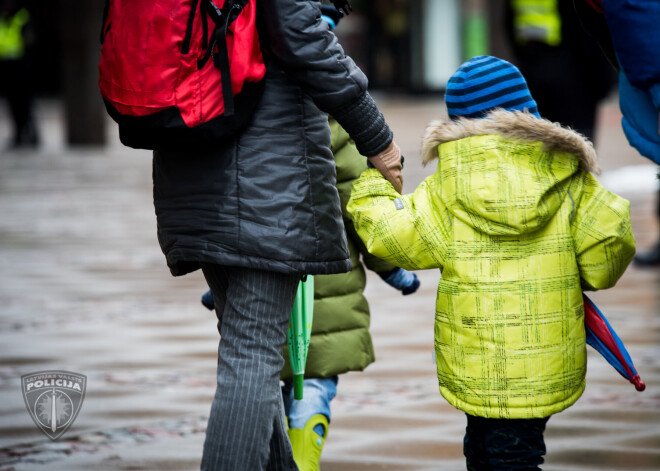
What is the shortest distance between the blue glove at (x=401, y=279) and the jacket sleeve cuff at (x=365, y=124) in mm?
→ 782

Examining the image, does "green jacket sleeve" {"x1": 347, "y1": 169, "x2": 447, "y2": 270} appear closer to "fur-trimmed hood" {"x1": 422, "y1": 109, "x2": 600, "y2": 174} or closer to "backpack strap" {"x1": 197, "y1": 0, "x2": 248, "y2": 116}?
"fur-trimmed hood" {"x1": 422, "y1": 109, "x2": 600, "y2": 174}

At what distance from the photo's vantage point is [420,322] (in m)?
7.16

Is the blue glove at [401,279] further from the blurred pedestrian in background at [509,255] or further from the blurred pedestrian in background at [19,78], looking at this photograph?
the blurred pedestrian in background at [19,78]

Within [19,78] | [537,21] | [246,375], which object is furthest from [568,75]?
[19,78]

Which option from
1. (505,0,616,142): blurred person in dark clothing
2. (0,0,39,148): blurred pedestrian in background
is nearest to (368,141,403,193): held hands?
(505,0,616,142): blurred person in dark clothing

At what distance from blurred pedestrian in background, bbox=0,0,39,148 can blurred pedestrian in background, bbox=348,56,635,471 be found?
61.5ft

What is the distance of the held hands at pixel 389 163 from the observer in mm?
3535

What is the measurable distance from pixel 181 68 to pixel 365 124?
529 millimetres

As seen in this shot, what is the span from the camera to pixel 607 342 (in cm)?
348

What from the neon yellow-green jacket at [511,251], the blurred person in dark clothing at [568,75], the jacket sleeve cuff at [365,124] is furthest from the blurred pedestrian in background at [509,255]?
the blurred person in dark clothing at [568,75]

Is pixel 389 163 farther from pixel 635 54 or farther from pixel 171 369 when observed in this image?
pixel 171 369

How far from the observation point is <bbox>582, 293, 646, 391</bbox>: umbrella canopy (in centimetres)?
345

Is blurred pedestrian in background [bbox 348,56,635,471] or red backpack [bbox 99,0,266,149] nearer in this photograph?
red backpack [bbox 99,0,266,149]

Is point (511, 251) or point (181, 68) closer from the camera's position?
point (181, 68)
